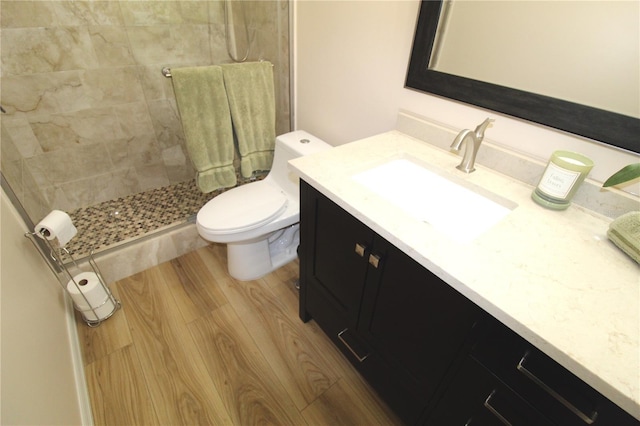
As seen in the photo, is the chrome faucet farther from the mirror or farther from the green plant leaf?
the green plant leaf

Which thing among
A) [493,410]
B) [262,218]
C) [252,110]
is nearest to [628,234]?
[493,410]

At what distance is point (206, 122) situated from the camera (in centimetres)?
157

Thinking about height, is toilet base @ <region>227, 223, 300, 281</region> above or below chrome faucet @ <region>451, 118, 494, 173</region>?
below

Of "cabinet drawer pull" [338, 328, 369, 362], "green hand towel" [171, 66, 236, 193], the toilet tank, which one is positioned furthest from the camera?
the toilet tank

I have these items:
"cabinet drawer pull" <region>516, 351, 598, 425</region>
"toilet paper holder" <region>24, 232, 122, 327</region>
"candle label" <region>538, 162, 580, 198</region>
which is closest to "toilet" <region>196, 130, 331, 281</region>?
"toilet paper holder" <region>24, 232, 122, 327</region>

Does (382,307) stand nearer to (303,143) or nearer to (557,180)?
(557,180)

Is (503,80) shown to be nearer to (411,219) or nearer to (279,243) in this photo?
(411,219)

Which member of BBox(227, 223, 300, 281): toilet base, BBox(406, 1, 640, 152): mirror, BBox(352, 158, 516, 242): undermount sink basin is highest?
BBox(406, 1, 640, 152): mirror

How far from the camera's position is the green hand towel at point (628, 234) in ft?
2.21

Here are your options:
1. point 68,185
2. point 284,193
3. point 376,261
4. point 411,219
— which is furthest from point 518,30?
point 68,185

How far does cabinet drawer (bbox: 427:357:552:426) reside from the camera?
644 millimetres

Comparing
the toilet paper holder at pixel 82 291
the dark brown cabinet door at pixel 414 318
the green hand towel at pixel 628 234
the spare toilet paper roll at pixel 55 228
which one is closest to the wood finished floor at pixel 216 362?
the toilet paper holder at pixel 82 291

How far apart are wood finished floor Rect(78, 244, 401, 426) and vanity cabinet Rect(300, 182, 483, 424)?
6.9 inches

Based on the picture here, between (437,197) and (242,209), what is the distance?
3.00 feet
